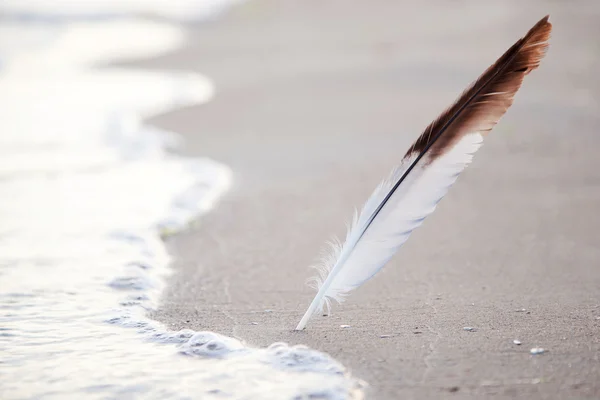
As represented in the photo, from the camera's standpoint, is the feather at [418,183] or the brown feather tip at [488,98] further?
the feather at [418,183]

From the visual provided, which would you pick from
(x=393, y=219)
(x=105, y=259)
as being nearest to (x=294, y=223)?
(x=105, y=259)

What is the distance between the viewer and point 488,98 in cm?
326

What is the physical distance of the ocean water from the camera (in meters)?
2.87

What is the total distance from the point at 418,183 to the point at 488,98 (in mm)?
493

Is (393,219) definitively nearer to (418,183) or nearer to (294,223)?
(418,183)

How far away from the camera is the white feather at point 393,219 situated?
331 cm

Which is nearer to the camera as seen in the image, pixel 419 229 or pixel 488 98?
pixel 488 98

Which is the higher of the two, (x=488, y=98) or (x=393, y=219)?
(x=488, y=98)

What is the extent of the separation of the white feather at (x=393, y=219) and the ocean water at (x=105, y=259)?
0.44 meters

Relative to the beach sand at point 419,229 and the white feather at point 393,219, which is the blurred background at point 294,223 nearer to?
the beach sand at point 419,229

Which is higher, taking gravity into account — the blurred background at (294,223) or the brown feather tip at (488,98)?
the brown feather tip at (488,98)

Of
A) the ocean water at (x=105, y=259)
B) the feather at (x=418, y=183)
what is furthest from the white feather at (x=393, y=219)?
the ocean water at (x=105, y=259)

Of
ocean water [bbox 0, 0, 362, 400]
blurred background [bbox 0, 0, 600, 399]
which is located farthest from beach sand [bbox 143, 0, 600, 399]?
ocean water [bbox 0, 0, 362, 400]

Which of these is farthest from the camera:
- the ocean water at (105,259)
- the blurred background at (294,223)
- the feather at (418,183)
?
the feather at (418,183)
